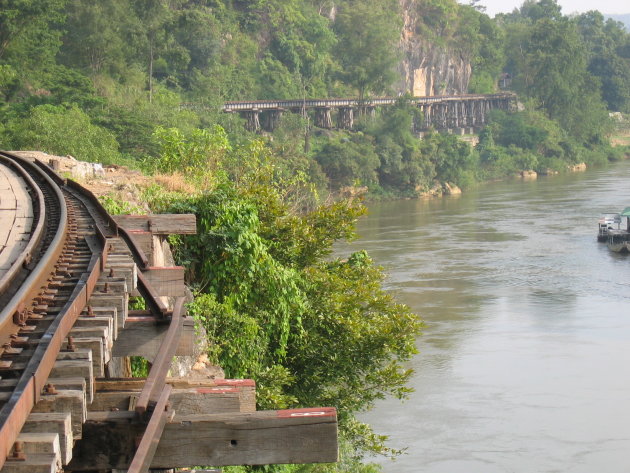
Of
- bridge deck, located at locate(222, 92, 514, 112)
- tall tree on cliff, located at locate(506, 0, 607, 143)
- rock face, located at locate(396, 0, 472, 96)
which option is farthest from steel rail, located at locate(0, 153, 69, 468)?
rock face, located at locate(396, 0, 472, 96)

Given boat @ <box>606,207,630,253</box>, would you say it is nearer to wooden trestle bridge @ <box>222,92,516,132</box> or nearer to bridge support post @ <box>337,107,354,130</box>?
wooden trestle bridge @ <box>222,92,516,132</box>

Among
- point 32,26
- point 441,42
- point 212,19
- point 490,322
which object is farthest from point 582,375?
point 441,42

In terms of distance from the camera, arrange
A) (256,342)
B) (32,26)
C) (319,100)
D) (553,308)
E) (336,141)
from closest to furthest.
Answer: (256,342) < (553,308) < (32,26) < (336,141) < (319,100)

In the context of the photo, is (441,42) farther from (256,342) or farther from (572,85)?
(256,342)

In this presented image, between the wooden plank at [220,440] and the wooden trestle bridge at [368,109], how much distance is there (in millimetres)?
61204

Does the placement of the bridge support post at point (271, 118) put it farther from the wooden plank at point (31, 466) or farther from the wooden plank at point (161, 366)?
the wooden plank at point (31, 466)

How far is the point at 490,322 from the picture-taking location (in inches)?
1134

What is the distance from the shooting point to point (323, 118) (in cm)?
7575

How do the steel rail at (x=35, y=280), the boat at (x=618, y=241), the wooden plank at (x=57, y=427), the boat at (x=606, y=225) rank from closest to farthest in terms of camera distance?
the wooden plank at (x=57, y=427)
the steel rail at (x=35, y=280)
the boat at (x=618, y=241)
the boat at (x=606, y=225)

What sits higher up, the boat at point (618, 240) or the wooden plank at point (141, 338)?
the wooden plank at point (141, 338)

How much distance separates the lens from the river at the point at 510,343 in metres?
18.7

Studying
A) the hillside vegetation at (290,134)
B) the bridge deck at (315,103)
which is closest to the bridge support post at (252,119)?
the bridge deck at (315,103)

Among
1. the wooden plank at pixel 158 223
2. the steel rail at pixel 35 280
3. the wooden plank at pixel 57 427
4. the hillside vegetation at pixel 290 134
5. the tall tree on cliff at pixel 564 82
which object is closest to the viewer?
the wooden plank at pixel 57 427

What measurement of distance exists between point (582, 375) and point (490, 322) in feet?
18.6
